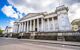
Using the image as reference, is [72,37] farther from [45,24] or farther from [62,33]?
[45,24]

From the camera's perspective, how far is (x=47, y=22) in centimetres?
5528

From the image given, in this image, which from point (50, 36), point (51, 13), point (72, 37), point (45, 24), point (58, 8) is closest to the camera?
point (72, 37)

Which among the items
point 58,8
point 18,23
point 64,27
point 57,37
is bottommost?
point 57,37

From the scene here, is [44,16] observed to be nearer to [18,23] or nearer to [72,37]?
[18,23]

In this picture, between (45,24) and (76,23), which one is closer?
(45,24)

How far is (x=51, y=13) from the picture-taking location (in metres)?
52.2

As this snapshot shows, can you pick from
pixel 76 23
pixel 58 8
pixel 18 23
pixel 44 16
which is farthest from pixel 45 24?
pixel 76 23

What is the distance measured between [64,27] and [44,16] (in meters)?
14.2

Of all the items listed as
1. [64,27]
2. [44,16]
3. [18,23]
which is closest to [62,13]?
[64,27]

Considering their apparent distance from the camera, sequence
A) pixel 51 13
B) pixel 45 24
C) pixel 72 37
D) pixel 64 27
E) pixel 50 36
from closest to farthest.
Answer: pixel 72 37 < pixel 50 36 < pixel 64 27 < pixel 51 13 < pixel 45 24

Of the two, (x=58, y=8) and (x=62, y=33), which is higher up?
(x=58, y=8)

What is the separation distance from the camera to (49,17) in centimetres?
5344

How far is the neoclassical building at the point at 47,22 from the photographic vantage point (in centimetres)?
4681

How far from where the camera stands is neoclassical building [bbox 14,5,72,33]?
46.8 m
